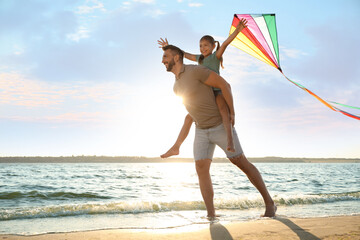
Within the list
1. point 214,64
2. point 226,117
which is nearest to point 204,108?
point 226,117

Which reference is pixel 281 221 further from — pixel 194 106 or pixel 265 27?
pixel 265 27

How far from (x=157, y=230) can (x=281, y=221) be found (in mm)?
1579

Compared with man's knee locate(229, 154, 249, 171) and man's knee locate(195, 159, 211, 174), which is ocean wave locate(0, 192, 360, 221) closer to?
man's knee locate(195, 159, 211, 174)

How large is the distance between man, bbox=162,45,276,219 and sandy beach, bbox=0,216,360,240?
620 mm

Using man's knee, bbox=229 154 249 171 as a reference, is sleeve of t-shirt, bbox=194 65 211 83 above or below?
above

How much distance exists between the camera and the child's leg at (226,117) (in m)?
4.02

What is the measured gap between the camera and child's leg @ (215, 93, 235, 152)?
158 inches

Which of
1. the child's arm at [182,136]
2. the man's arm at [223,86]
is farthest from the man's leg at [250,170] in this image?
the child's arm at [182,136]

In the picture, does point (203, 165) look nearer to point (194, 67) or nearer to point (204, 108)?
point (204, 108)

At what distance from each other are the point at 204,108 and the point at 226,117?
0.29m

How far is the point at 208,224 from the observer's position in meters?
4.17

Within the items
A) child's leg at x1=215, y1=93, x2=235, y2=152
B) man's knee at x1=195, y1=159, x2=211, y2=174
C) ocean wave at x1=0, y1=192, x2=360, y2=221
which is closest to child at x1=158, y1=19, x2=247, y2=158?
child's leg at x1=215, y1=93, x2=235, y2=152

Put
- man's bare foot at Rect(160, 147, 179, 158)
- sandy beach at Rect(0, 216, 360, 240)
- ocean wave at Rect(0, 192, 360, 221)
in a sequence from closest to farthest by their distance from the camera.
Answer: sandy beach at Rect(0, 216, 360, 240) < man's bare foot at Rect(160, 147, 179, 158) < ocean wave at Rect(0, 192, 360, 221)

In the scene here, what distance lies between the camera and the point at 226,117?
407 centimetres
